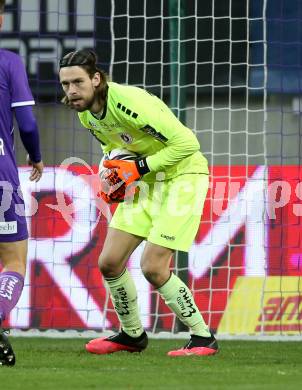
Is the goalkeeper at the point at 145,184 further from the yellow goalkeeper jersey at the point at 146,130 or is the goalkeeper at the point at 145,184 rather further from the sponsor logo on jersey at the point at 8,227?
the sponsor logo on jersey at the point at 8,227

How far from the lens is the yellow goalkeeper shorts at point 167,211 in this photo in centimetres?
719

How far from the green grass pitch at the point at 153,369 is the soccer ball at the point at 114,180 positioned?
0.96 metres

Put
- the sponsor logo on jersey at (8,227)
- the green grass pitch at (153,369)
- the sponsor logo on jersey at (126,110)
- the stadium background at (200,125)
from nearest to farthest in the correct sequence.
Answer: the green grass pitch at (153,369)
the sponsor logo on jersey at (8,227)
the sponsor logo on jersey at (126,110)
the stadium background at (200,125)

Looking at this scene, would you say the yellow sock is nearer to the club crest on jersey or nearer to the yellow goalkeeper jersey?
the yellow goalkeeper jersey

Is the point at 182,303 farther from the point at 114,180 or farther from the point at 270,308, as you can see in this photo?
the point at 270,308

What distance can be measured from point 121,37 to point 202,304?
7.68 ft

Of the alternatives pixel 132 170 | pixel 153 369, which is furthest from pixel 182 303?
pixel 153 369

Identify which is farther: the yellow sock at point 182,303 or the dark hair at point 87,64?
the yellow sock at point 182,303

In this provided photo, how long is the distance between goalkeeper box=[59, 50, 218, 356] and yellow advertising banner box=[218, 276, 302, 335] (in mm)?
2197

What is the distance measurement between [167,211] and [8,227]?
1412 mm

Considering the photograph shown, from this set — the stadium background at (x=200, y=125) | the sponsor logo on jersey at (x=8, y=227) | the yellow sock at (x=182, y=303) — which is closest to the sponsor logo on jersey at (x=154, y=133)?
the yellow sock at (x=182, y=303)

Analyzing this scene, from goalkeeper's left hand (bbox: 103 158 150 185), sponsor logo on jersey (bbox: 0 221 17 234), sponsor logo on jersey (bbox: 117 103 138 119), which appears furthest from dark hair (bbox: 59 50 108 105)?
sponsor logo on jersey (bbox: 0 221 17 234)

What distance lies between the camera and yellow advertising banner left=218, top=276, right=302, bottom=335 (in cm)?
957

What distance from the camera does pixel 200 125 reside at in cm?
1014
